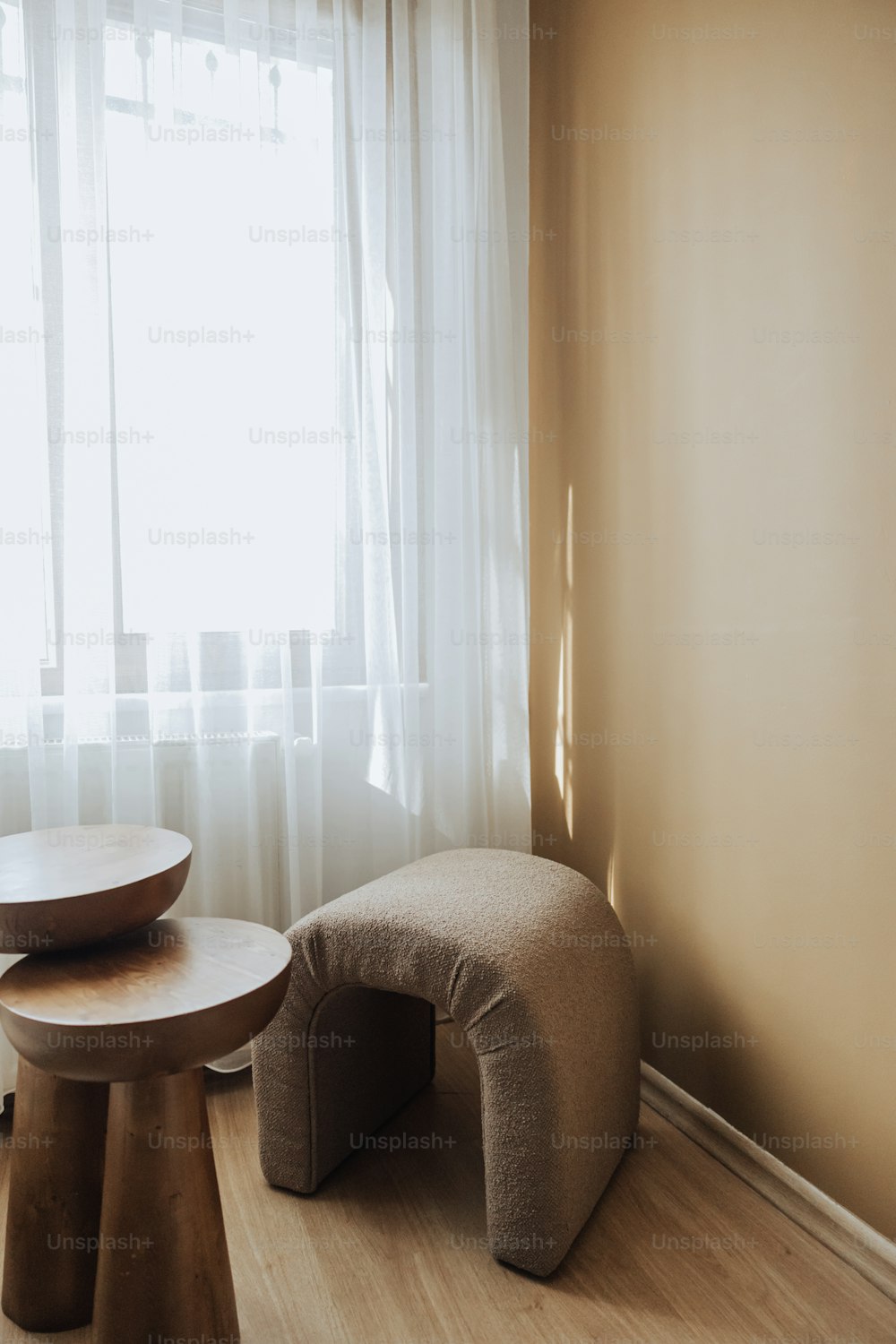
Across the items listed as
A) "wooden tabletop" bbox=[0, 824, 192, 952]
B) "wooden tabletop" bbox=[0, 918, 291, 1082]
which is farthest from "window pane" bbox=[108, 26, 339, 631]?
"wooden tabletop" bbox=[0, 918, 291, 1082]

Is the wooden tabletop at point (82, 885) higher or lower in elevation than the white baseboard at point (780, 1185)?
higher

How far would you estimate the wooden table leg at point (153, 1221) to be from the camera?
1273mm

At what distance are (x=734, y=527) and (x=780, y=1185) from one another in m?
1.19

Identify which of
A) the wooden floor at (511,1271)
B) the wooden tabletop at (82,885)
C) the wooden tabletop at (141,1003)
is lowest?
the wooden floor at (511,1271)

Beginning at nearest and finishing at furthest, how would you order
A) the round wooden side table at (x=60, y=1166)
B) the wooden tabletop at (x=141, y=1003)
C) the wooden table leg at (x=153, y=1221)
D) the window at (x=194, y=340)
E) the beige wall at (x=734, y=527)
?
1. the wooden tabletop at (x=141, y=1003)
2. the wooden table leg at (x=153, y=1221)
3. the round wooden side table at (x=60, y=1166)
4. the beige wall at (x=734, y=527)
5. the window at (x=194, y=340)

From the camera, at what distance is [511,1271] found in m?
1.56

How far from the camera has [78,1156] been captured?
56.2 inches

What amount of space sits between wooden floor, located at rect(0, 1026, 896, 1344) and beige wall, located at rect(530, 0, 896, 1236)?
0.51ft

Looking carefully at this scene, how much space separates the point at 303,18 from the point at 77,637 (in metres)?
1.41

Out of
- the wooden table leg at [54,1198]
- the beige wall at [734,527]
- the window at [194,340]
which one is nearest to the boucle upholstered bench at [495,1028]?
the beige wall at [734,527]

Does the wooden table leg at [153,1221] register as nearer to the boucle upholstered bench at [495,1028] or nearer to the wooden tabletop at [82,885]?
the wooden tabletop at [82,885]

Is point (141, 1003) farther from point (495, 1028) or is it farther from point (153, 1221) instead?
point (495, 1028)

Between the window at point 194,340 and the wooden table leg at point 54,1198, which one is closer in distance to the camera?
the wooden table leg at point 54,1198

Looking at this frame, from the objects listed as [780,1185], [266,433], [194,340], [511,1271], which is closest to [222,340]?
[194,340]
